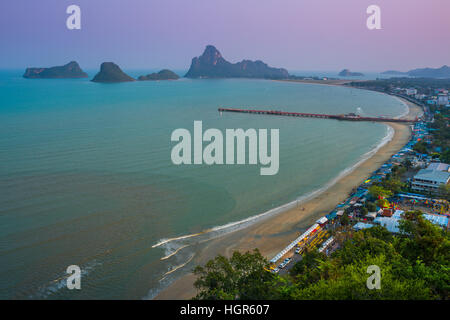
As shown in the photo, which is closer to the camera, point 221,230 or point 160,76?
point 221,230

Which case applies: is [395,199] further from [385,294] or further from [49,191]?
[49,191]

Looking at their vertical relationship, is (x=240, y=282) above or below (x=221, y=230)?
above

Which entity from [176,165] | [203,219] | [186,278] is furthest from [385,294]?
[176,165]

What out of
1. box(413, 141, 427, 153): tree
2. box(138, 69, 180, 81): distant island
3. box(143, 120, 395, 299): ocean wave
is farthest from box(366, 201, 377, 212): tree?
box(138, 69, 180, 81): distant island

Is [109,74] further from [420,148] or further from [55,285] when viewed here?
[55,285]

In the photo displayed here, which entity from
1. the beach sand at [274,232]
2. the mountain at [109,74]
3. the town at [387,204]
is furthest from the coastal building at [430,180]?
the mountain at [109,74]

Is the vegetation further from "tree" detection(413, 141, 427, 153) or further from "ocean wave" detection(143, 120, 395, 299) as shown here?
"tree" detection(413, 141, 427, 153)

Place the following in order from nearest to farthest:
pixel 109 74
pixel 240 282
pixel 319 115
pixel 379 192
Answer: pixel 240 282, pixel 379 192, pixel 319 115, pixel 109 74

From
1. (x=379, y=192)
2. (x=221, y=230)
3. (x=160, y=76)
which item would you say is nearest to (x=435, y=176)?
(x=379, y=192)
